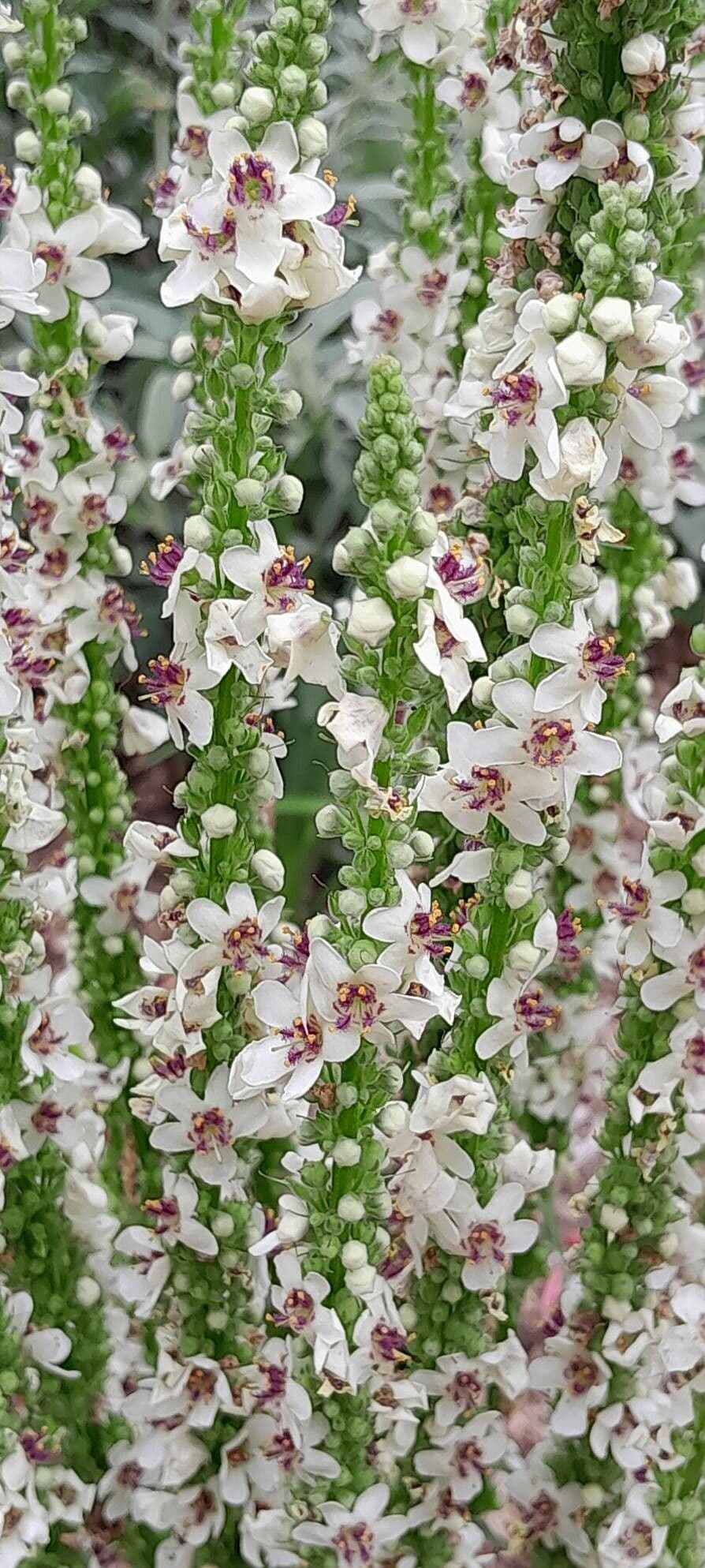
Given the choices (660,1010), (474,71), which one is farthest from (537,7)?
(660,1010)

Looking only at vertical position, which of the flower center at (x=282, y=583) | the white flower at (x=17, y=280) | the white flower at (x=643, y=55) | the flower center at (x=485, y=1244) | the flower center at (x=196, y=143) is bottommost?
the flower center at (x=485, y=1244)

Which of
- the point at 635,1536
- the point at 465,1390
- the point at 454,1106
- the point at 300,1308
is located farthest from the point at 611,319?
the point at 635,1536

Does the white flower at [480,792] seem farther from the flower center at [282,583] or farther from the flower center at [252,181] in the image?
the flower center at [252,181]

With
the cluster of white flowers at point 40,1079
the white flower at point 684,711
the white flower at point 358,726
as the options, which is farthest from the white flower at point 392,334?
the white flower at point 358,726

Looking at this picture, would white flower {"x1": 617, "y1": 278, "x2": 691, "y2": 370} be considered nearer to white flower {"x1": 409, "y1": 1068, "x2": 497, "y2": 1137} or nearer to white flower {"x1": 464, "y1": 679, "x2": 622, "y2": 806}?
white flower {"x1": 464, "y1": 679, "x2": 622, "y2": 806}

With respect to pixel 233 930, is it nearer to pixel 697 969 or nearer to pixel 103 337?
pixel 697 969
